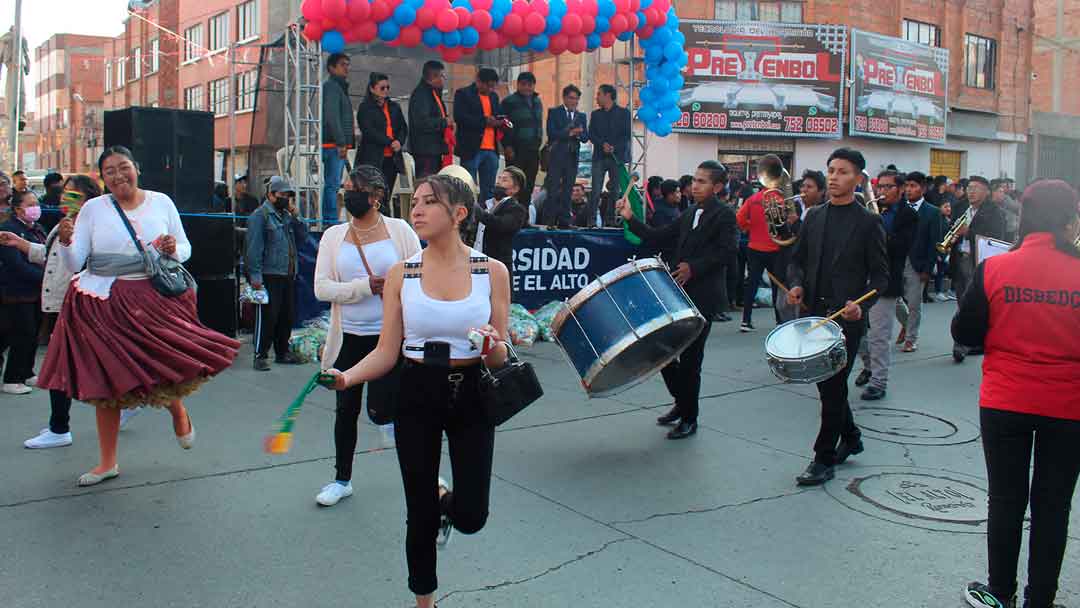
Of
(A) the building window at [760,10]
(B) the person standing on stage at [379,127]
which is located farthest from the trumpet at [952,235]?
(A) the building window at [760,10]

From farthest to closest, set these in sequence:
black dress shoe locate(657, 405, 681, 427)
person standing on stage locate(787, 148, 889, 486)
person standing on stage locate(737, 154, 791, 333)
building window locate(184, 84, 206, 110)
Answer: building window locate(184, 84, 206, 110), person standing on stage locate(737, 154, 791, 333), black dress shoe locate(657, 405, 681, 427), person standing on stage locate(787, 148, 889, 486)

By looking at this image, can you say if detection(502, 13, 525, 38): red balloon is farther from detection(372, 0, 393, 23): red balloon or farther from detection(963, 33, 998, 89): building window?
detection(963, 33, 998, 89): building window

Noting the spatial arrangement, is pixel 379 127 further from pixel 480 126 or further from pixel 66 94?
pixel 66 94

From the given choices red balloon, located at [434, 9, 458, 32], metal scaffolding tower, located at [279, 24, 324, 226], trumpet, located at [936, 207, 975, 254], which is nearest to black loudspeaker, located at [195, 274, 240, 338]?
metal scaffolding tower, located at [279, 24, 324, 226]

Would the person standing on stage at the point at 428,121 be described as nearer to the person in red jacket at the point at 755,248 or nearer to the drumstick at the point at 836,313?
the person in red jacket at the point at 755,248

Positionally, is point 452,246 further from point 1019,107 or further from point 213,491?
point 1019,107

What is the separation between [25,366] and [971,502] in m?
6.97

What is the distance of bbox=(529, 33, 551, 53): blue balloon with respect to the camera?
11656mm

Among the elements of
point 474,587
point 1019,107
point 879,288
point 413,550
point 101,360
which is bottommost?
point 474,587

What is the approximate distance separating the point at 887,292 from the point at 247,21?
3075 centimetres

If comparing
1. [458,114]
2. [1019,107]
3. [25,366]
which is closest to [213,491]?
[25,366]

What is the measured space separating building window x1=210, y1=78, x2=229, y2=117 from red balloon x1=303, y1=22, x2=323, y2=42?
25933 mm

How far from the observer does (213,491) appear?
515 centimetres

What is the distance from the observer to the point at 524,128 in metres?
12.5
